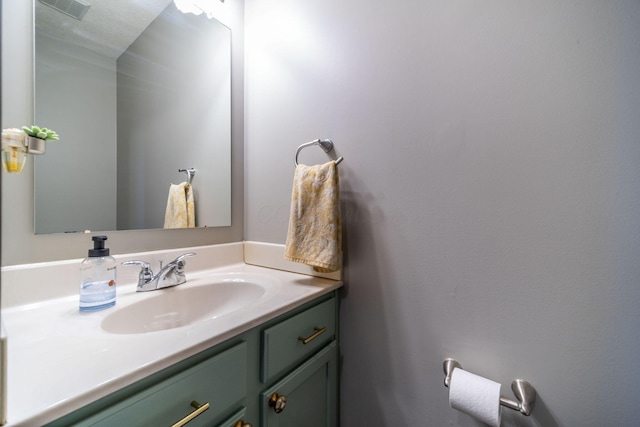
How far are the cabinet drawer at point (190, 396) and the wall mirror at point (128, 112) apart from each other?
60 centimetres

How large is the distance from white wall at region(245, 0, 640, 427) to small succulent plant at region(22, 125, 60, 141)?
2.41 ft

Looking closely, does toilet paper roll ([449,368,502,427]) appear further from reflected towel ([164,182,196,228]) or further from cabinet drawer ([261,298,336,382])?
reflected towel ([164,182,196,228])

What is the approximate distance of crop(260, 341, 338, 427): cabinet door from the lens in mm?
758

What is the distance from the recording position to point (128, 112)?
0.97m

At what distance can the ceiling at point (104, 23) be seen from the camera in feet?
2.66

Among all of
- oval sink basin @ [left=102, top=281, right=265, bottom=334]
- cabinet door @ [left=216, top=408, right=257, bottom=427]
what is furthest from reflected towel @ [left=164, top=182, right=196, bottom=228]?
cabinet door @ [left=216, top=408, right=257, bottom=427]

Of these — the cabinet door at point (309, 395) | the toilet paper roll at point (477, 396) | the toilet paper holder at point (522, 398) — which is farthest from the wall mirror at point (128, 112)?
the toilet paper holder at point (522, 398)

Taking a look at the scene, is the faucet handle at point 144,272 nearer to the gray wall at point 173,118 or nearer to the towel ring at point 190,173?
the gray wall at point 173,118

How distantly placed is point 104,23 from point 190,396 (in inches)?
44.1

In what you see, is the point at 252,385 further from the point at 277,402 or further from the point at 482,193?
the point at 482,193

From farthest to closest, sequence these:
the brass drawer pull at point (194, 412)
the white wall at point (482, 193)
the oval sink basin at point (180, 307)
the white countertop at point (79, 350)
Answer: the oval sink basin at point (180, 307)
the white wall at point (482, 193)
the brass drawer pull at point (194, 412)
the white countertop at point (79, 350)

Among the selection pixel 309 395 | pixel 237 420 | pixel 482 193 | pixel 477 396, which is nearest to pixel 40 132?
pixel 237 420

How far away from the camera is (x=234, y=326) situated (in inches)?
25.6

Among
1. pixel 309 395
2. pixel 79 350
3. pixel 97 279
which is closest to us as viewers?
pixel 79 350
